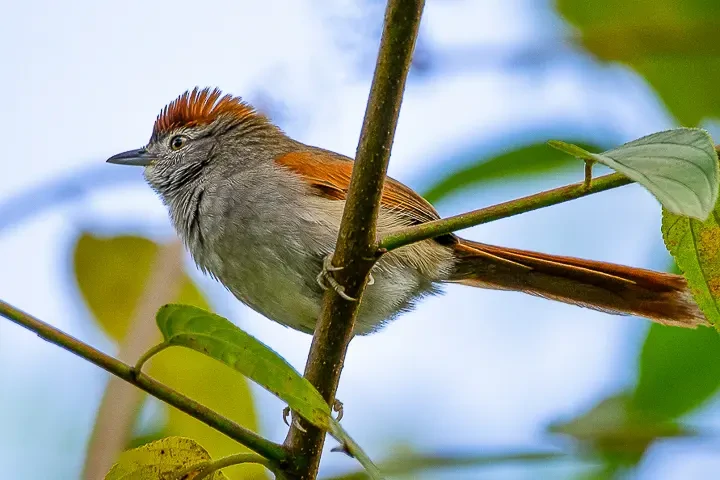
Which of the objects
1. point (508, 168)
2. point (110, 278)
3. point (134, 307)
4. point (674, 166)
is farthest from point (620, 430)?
point (110, 278)

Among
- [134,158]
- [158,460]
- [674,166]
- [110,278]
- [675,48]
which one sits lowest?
[158,460]

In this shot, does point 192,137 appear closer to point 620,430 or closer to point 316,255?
point 316,255

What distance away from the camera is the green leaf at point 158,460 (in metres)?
2.16

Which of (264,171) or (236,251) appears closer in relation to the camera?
(236,251)

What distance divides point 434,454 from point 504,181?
0.88m

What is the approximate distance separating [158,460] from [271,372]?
0.57m

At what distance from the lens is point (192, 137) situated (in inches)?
210

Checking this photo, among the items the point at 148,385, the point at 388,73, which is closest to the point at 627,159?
the point at 388,73

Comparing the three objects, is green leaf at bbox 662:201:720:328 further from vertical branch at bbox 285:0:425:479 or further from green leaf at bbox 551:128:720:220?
vertical branch at bbox 285:0:425:479

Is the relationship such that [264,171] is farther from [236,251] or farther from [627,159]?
[627,159]

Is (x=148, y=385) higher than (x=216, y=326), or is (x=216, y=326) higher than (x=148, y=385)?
(x=216, y=326)

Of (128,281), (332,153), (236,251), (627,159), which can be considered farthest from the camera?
(332,153)

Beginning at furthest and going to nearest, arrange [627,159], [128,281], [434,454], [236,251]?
[236,251]
[128,281]
[434,454]
[627,159]

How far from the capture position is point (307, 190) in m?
4.17
